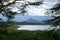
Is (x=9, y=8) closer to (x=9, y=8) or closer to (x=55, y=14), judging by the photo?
(x=9, y=8)

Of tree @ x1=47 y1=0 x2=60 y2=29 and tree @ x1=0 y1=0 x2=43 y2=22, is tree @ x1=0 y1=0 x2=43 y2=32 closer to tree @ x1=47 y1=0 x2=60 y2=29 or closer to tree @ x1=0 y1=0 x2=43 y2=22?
tree @ x1=0 y1=0 x2=43 y2=22

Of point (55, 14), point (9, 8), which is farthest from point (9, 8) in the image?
point (55, 14)

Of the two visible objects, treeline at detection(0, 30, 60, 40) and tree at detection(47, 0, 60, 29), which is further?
treeline at detection(0, 30, 60, 40)

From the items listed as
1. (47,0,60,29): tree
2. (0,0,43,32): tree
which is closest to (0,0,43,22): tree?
(0,0,43,32): tree

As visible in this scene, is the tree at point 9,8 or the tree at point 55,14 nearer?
the tree at point 55,14

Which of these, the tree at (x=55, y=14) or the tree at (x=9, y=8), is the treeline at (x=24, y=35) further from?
the tree at (x=55, y=14)

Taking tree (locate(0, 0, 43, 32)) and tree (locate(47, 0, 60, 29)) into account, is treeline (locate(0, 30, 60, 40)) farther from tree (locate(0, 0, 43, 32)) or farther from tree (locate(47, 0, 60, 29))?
tree (locate(47, 0, 60, 29))

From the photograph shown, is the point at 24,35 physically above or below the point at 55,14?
below

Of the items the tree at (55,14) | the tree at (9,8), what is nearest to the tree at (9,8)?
the tree at (9,8)

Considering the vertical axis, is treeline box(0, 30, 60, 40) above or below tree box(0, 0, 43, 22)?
below

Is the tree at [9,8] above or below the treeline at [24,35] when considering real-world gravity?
above

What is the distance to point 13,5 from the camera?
32.5 ft

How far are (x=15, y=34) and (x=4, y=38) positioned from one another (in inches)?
34.5

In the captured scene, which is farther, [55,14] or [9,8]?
[9,8]
